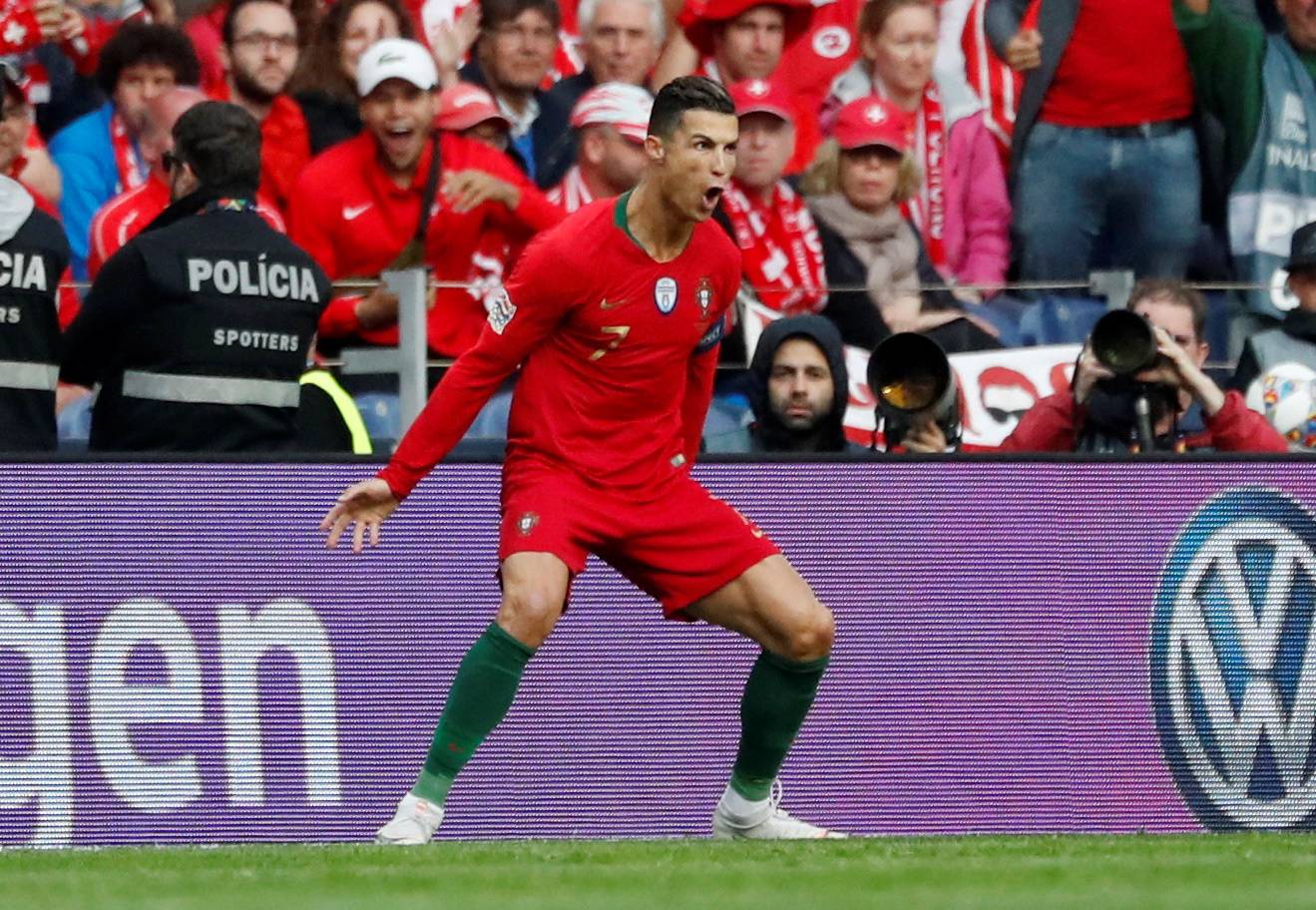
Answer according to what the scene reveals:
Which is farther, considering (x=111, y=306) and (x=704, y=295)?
(x=111, y=306)

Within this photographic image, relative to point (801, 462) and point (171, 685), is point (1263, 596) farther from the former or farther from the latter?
point (171, 685)

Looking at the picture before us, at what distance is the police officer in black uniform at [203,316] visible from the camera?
845cm

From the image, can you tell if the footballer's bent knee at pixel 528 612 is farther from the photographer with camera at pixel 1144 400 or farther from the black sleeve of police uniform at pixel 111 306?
the photographer with camera at pixel 1144 400

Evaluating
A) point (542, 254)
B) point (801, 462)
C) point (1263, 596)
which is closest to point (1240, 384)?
point (1263, 596)

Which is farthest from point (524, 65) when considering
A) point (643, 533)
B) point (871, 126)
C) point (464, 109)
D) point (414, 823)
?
point (414, 823)

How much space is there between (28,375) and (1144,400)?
12.3 ft

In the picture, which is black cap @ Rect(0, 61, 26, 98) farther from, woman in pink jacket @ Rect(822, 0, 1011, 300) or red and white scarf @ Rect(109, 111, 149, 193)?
woman in pink jacket @ Rect(822, 0, 1011, 300)

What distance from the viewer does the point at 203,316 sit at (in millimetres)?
8523

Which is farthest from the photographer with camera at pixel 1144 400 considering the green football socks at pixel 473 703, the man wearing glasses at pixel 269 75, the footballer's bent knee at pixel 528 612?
the man wearing glasses at pixel 269 75

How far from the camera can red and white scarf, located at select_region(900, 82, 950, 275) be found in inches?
443

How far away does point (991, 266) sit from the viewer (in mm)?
11125

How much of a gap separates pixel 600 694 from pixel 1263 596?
2.25m

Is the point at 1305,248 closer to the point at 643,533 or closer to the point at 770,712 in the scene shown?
the point at 770,712

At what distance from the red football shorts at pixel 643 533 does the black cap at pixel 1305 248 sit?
133 inches
